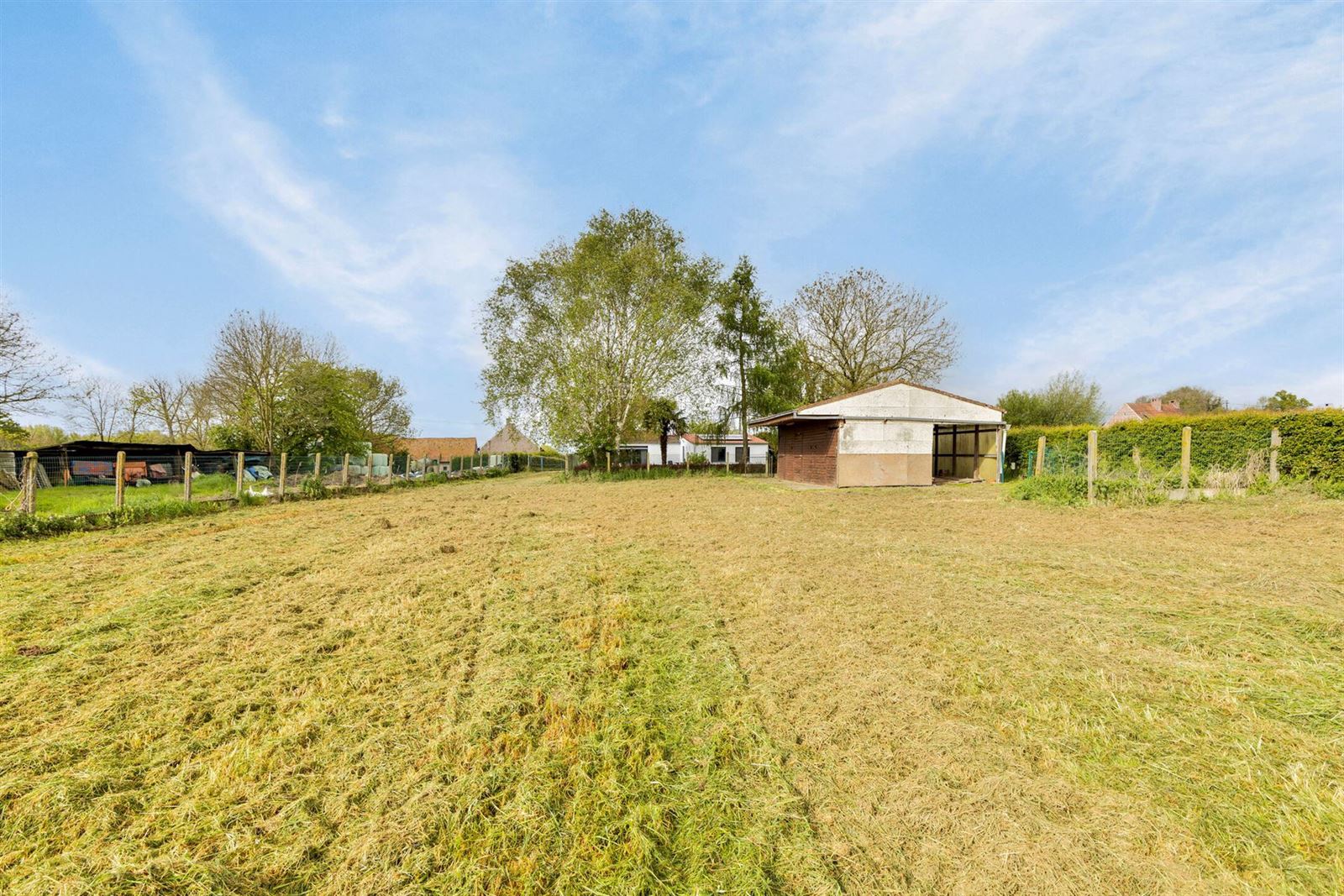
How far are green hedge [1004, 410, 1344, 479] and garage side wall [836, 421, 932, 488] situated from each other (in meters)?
4.30

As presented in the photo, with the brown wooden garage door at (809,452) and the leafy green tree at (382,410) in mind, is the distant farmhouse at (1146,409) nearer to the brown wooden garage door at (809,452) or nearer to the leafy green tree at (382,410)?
the brown wooden garage door at (809,452)

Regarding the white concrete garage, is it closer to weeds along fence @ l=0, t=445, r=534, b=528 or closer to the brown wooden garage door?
the brown wooden garage door

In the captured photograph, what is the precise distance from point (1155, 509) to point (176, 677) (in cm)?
1530

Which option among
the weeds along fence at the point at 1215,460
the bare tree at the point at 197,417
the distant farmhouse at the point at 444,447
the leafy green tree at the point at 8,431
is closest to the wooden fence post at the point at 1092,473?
the weeds along fence at the point at 1215,460

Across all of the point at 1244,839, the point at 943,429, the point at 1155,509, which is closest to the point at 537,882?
the point at 1244,839

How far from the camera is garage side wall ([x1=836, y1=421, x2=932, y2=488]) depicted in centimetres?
1888

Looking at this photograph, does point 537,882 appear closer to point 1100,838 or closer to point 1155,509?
point 1100,838

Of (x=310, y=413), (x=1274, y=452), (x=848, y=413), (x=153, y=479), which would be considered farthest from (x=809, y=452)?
(x=153, y=479)

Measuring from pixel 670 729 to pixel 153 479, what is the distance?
2338 centimetres

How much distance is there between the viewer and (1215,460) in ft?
46.5

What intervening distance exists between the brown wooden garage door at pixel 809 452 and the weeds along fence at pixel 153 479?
680 inches

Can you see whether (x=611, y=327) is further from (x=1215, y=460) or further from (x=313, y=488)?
(x=1215, y=460)

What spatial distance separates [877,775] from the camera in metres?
2.53

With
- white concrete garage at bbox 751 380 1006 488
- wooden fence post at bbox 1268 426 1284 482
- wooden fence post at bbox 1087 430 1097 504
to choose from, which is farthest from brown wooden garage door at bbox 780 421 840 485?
wooden fence post at bbox 1268 426 1284 482
